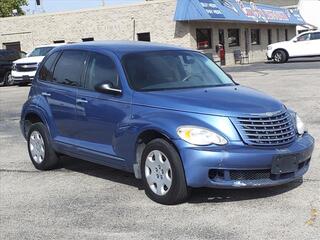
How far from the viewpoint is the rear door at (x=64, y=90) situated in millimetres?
7461

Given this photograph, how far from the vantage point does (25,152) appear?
9.62m

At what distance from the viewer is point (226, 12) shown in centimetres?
3656

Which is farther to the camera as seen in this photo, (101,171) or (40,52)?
(40,52)

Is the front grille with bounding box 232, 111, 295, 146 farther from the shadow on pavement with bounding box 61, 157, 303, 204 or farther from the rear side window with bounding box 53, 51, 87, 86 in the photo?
the rear side window with bounding box 53, 51, 87, 86

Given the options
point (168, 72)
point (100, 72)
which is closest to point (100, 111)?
point (100, 72)

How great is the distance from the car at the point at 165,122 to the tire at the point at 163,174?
0.03 feet

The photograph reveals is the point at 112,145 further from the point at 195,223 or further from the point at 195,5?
the point at 195,5

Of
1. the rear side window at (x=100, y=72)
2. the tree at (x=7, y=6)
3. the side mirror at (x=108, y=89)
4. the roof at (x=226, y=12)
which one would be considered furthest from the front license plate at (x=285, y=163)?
the tree at (x=7, y=6)

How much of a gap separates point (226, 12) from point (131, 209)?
31.8m

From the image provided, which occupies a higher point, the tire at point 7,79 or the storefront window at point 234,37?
the storefront window at point 234,37

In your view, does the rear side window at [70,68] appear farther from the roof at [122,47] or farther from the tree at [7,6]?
the tree at [7,6]

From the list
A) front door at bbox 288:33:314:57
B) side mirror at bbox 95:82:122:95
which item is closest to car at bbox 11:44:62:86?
front door at bbox 288:33:314:57

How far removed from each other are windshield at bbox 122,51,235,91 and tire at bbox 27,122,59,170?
1.89 meters

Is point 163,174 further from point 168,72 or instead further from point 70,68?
point 70,68
